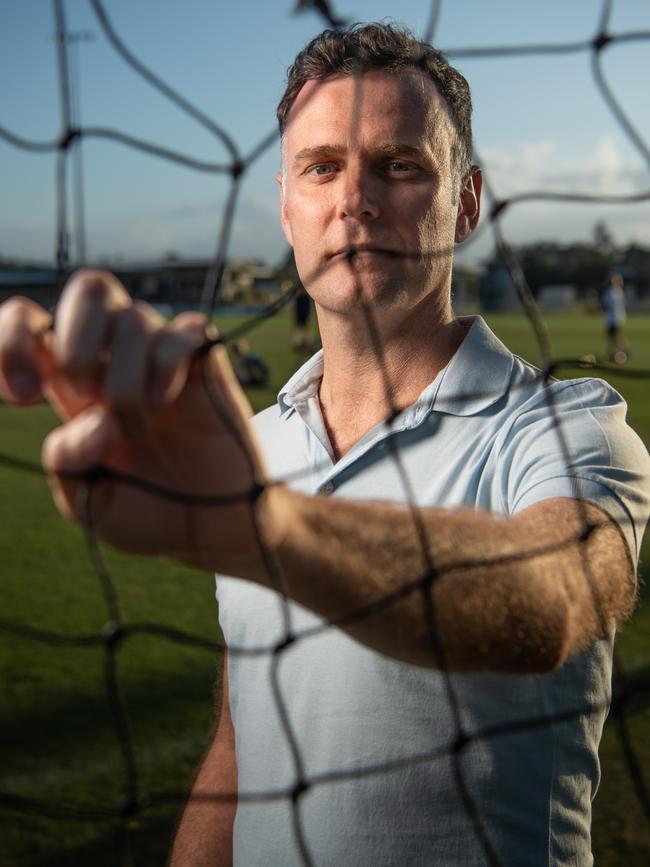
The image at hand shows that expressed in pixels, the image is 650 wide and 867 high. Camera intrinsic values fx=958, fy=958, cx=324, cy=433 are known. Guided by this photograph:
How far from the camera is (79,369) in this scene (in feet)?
2.74

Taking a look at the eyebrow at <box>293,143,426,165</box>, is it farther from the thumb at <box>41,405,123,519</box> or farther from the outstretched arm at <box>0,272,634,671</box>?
the thumb at <box>41,405,123,519</box>

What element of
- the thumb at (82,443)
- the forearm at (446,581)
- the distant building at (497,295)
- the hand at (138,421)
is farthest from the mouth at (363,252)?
the distant building at (497,295)

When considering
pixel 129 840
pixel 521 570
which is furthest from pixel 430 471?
pixel 129 840

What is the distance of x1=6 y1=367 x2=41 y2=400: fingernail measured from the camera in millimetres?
888

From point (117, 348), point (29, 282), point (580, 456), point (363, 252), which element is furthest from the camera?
point (29, 282)

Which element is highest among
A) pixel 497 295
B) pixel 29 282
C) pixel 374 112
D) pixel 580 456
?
pixel 374 112

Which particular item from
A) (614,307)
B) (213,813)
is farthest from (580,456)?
(614,307)

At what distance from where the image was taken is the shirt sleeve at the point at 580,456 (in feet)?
4.31

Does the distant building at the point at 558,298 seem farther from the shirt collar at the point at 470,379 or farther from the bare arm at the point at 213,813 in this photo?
the bare arm at the point at 213,813

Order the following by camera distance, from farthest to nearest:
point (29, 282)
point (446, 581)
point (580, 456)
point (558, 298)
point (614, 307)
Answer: point (558, 298) < point (614, 307) < point (29, 282) < point (580, 456) < point (446, 581)

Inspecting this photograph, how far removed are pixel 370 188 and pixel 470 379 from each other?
357mm

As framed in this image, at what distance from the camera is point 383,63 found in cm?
161

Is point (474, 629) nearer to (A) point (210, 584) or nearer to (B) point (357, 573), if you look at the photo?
(B) point (357, 573)

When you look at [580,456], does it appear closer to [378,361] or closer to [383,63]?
[378,361]
